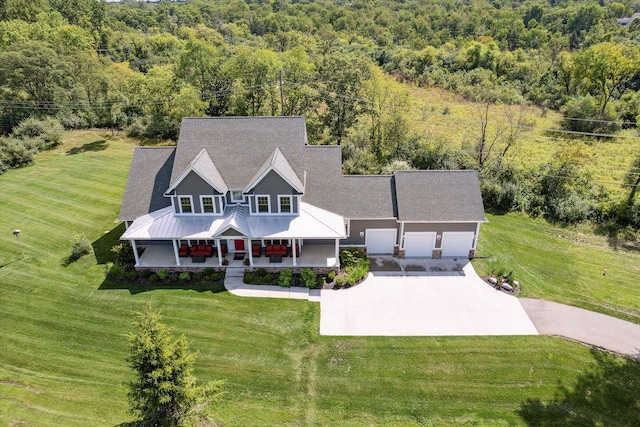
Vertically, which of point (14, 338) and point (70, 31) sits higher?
point (70, 31)

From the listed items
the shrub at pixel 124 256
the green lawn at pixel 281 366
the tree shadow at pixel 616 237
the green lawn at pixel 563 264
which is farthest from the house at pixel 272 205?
→ the tree shadow at pixel 616 237

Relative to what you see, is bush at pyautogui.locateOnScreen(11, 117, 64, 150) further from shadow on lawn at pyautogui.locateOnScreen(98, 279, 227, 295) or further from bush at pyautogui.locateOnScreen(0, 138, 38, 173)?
shadow on lawn at pyautogui.locateOnScreen(98, 279, 227, 295)

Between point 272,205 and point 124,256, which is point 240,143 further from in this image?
point 124,256

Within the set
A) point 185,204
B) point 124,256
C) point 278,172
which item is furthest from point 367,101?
point 124,256

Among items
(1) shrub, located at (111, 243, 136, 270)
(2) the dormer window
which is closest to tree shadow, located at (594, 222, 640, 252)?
(2) the dormer window

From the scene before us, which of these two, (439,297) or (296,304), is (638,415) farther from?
(296,304)

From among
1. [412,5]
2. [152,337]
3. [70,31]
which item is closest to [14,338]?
[152,337]

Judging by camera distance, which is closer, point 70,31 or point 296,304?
point 296,304
